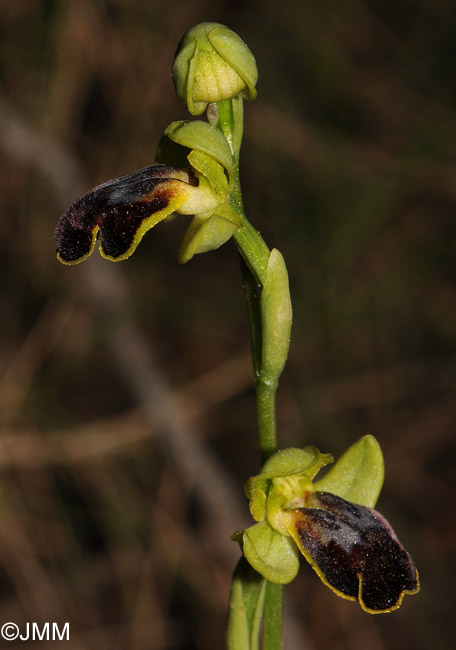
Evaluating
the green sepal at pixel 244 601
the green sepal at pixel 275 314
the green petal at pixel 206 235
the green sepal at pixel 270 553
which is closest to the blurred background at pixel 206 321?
the green sepal at pixel 244 601

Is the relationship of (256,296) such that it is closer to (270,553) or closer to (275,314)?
(275,314)

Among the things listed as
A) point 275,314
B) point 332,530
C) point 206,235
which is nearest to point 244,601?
point 332,530

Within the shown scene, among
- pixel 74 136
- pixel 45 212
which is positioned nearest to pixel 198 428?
pixel 45 212

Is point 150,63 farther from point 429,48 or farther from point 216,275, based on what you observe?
point 429,48

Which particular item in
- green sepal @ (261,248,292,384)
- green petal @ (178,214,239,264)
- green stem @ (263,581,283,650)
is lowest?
green stem @ (263,581,283,650)

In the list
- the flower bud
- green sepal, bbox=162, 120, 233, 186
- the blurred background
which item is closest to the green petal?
green sepal, bbox=162, 120, 233, 186

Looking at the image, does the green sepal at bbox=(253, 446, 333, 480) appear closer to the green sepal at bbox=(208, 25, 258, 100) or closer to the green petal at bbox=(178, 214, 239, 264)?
the green petal at bbox=(178, 214, 239, 264)
